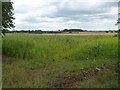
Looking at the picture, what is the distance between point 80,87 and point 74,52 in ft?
40.3

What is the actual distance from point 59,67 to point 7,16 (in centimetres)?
798

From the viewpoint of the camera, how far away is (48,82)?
606 inches

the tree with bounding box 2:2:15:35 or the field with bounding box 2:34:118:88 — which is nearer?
the field with bounding box 2:34:118:88

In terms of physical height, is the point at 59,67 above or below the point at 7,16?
below

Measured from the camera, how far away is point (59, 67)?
20.0 metres

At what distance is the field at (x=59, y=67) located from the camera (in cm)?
1505

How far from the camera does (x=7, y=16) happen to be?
26062 mm

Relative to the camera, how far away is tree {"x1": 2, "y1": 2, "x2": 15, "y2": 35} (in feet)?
83.6

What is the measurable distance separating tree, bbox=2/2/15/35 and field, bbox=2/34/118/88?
6.79 feet

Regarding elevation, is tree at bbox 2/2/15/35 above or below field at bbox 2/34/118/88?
above

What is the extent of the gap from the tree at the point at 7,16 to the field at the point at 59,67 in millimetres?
2069

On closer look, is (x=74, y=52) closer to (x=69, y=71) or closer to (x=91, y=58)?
(x=91, y=58)

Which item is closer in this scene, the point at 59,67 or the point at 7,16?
the point at 59,67

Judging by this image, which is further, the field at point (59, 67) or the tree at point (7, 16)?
the tree at point (7, 16)
